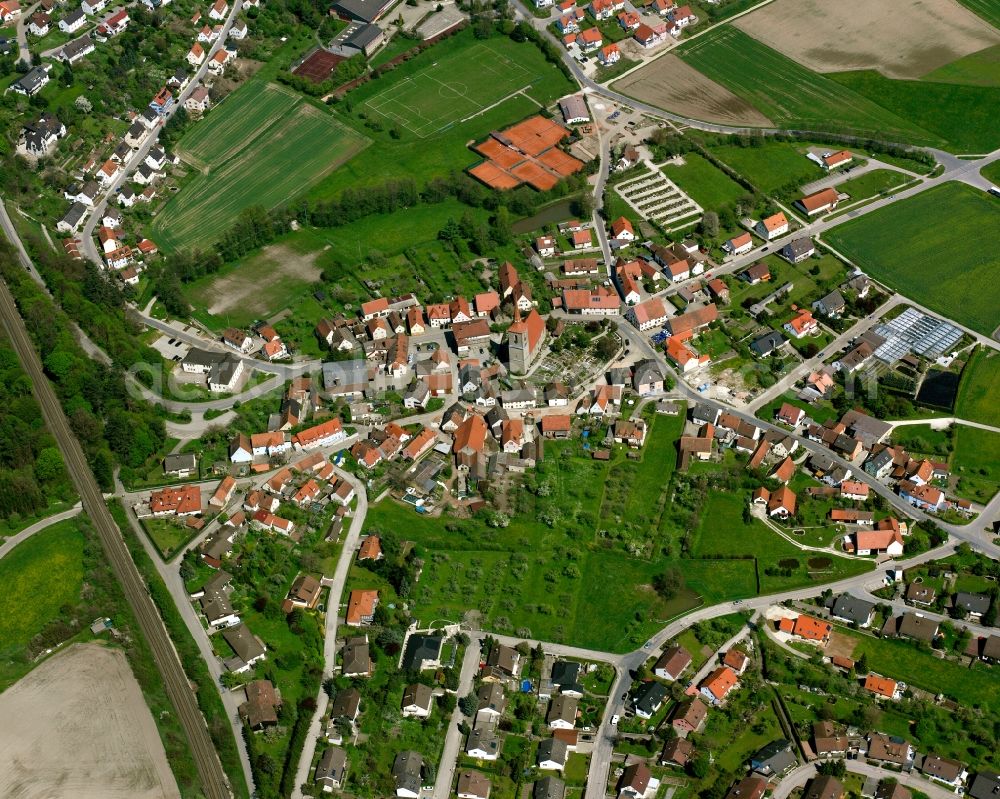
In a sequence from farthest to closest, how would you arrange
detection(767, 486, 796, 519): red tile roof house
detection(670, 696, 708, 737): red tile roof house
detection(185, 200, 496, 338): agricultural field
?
detection(185, 200, 496, 338): agricultural field → detection(767, 486, 796, 519): red tile roof house → detection(670, 696, 708, 737): red tile roof house

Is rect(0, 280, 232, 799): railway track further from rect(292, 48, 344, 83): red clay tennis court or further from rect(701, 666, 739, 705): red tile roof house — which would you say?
rect(292, 48, 344, 83): red clay tennis court

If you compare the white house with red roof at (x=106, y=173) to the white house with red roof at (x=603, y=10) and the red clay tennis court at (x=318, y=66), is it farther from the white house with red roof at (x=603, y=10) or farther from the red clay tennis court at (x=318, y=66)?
the white house with red roof at (x=603, y=10)

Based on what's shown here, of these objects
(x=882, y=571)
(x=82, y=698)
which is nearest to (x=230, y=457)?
(x=82, y=698)

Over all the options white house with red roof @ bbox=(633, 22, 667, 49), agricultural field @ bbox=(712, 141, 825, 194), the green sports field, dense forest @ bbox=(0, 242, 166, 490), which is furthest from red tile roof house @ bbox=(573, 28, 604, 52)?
dense forest @ bbox=(0, 242, 166, 490)

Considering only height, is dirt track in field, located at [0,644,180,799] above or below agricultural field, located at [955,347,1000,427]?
above

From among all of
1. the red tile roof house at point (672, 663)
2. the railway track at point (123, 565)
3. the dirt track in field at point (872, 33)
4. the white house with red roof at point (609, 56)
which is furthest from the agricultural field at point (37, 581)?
the dirt track in field at point (872, 33)
